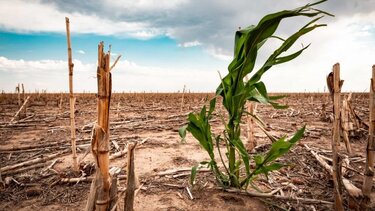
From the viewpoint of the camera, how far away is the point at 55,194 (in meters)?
3.01

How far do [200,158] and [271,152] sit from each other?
6.77 ft

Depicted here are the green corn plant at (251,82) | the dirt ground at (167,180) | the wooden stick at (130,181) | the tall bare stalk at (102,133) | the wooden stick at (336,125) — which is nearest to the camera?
the tall bare stalk at (102,133)

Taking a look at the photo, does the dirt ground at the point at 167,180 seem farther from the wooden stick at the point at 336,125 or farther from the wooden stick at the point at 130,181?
the wooden stick at the point at 336,125

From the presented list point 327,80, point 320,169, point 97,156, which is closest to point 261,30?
point 327,80

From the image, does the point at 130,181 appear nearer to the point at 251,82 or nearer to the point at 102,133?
the point at 102,133

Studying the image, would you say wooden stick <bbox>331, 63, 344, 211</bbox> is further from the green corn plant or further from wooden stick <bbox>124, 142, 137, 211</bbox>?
wooden stick <bbox>124, 142, 137, 211</bbox>

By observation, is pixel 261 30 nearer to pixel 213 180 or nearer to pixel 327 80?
pixel 327 80

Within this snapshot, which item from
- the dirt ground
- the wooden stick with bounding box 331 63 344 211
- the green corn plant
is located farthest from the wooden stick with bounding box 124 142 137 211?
the wooden stick with bounding box 331 63 344 211

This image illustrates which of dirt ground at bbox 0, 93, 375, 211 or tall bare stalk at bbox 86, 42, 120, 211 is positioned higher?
tall bare stalk at bbox 86, 42, 120, 211

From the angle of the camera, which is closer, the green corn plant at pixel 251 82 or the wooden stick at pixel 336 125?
the green corn plant at pixel 251 82

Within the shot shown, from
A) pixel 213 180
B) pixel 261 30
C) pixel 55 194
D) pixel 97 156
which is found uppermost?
pixel 261 30

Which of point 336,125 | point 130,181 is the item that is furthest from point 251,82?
point 130,181

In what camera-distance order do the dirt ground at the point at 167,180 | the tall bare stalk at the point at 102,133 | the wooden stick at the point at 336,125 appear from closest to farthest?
the tall bare stalk at the point at 102,133 → the wooden stick at the point at 336,125 → the dirt ground at the point at 167,180

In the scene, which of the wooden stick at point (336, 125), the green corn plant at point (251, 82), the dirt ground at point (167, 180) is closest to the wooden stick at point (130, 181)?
the dirt ground at point (167, 180)
